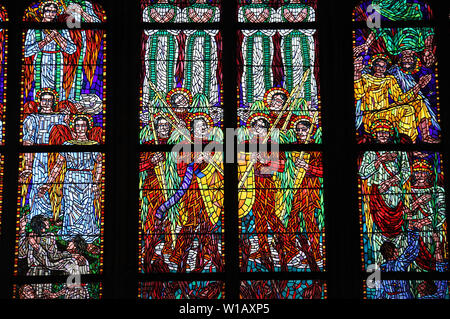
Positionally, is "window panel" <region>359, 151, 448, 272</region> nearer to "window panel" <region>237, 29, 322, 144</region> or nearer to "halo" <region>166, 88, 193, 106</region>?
"window panel" <region>237, 29, 322, 144</region>

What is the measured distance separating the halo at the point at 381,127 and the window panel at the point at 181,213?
1.55m

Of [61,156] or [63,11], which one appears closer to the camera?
[61,156]

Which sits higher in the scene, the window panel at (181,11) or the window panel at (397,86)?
the window panel at (181,11)

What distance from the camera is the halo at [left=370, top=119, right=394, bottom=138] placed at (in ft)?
24.4

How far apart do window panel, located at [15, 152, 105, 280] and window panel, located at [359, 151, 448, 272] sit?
2.57 metres

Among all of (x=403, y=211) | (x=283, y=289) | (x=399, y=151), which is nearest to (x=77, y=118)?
(x=283, y=289)

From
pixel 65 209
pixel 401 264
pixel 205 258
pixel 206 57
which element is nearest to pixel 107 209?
pixel 65 209

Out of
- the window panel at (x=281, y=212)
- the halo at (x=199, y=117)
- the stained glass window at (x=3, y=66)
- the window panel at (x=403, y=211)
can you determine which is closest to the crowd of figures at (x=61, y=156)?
the stained glass window at (x=3, y=66)

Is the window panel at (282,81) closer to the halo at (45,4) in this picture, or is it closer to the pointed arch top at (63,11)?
the pointed arch top at (63,11)

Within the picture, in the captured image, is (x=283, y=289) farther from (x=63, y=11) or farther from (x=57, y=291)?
(x=63, y=11)

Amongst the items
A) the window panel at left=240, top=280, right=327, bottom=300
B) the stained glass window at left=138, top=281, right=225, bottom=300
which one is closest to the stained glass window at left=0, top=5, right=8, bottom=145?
the stained glass window at left=138, top=281, right=225, bottom=300

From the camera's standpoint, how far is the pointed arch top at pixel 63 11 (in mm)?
7730

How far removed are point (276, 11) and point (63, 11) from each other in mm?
2211

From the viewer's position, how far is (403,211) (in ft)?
23.7
